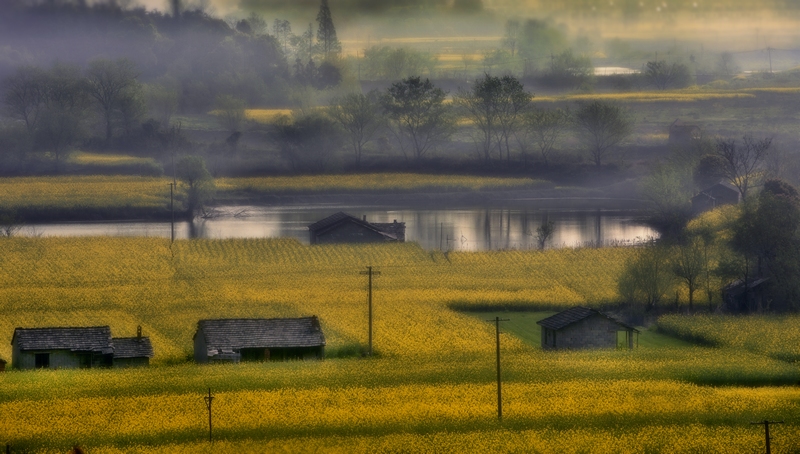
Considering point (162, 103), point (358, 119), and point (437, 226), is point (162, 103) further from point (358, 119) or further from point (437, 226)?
point (437, 226)

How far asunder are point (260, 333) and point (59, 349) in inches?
241

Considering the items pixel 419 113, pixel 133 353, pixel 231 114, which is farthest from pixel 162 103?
pixel 133 353

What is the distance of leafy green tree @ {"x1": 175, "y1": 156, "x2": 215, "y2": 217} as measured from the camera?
3147 inches

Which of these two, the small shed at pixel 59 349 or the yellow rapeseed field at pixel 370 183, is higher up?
the yellow rapeseed field at pixel 370 183

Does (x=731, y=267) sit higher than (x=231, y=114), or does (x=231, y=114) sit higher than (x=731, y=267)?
(x=231, y=114)

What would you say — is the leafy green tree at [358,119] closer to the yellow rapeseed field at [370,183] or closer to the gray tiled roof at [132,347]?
the yellow rapeseed field at [370,183]

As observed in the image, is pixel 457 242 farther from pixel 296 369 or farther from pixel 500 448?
pixel 500 448

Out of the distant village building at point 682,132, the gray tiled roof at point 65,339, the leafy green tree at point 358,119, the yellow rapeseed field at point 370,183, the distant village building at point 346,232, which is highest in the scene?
the leafy green tree at point 358,119

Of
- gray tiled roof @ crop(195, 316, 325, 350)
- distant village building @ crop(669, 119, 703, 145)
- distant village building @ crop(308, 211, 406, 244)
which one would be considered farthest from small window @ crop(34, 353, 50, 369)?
distant village building @ crop(669, 119, 703, 145)

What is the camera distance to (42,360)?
3778 centimetres

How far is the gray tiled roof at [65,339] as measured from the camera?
37.8 meters

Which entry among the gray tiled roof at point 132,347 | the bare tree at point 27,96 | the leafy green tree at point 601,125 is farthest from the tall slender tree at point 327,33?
the gray tiled roof at point 132,347

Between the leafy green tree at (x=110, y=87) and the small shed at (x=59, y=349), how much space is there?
7032 centimetres

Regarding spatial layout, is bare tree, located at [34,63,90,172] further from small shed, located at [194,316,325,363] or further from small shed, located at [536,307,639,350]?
small shed, located at [536,307,639,350]
